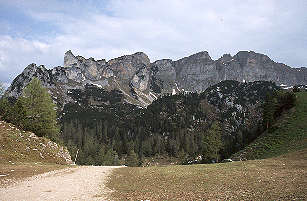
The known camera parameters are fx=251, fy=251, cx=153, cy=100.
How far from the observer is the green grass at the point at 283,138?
53369mm

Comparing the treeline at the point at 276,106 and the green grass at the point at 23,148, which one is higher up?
the treeline at the point at 276,106

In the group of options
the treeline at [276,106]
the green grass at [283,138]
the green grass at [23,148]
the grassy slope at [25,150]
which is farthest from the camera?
the treeline at [276,106]

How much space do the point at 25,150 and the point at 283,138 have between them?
2152 inches

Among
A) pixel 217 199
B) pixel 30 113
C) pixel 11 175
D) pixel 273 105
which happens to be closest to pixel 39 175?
pixel 11 175

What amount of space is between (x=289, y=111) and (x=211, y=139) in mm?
24590

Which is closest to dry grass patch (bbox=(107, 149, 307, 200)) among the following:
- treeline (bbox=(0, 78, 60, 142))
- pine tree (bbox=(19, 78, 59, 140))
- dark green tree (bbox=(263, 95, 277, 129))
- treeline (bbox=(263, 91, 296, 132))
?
pine tree (bbox=(19, 78, 59, 140))

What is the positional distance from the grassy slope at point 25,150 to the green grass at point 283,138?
4188 centimetres

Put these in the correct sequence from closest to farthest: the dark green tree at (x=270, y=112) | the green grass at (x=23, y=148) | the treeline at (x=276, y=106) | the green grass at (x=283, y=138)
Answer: the green grass at (x=23, y=148) → the green grass at (x=283, y=138) → the dark green tree at (x=270, y=112) → the treeline at (x=276, y=106)

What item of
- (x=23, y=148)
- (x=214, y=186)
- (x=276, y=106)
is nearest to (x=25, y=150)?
(x=23, y=148)

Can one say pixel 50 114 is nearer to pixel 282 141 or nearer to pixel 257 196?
pixel 257 196

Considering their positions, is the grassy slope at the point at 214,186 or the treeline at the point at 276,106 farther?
the treeline at the point at 276,106

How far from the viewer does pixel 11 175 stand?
24922 mm

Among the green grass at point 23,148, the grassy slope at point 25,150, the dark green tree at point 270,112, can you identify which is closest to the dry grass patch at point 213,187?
the grassy slope at point 25,150

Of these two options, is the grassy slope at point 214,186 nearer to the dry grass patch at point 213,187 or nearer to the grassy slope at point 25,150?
the dry grass patch at point 213,187
